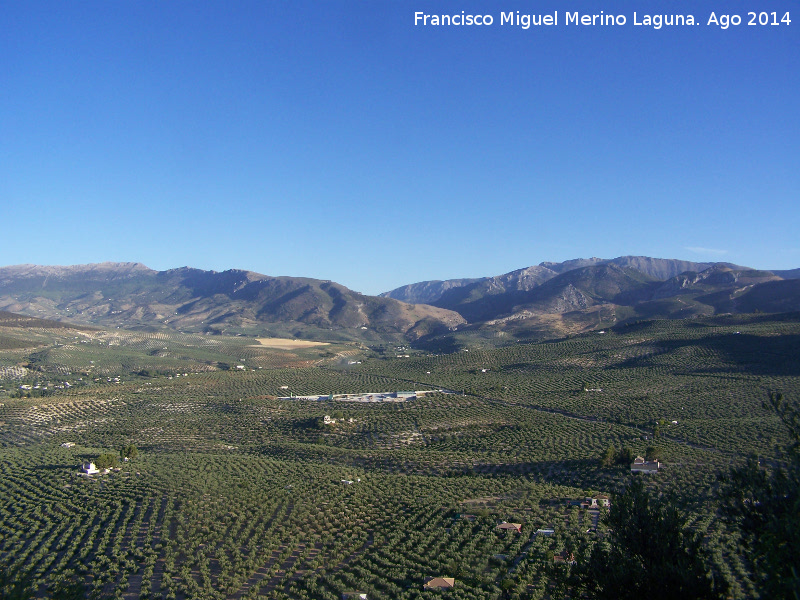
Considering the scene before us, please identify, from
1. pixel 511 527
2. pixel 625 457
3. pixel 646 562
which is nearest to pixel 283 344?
pixel 625 457

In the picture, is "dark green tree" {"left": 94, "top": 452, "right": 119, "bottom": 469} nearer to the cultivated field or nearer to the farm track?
the cultivated field

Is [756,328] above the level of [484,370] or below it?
above

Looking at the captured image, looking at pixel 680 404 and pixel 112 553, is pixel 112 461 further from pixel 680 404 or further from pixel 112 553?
pixel 680 404

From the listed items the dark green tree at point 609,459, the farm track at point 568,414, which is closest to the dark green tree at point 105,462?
the dark green tree at point 609,459

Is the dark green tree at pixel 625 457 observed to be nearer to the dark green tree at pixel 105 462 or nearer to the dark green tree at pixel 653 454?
the dark green tree at pixel 653 454

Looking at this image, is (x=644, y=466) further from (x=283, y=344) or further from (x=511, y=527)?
(x=283, y=344)

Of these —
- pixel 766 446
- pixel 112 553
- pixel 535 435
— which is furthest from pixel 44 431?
pixel 766 446
